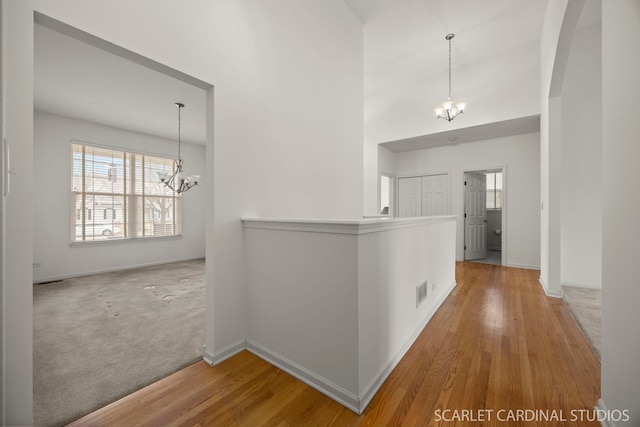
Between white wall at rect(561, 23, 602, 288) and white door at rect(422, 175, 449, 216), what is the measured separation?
2374 mm

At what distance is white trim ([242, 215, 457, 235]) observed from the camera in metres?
1.39

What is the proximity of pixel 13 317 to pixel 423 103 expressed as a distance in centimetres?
608

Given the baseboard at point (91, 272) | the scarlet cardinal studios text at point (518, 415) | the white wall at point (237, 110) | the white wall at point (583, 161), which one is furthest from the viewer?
the baseboard at point (91, 272)

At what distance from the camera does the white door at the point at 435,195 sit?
586 centimetres

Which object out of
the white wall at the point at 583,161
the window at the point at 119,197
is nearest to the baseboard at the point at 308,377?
the white wall at the point at 583,161

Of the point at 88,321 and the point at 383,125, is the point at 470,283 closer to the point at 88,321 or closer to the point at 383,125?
the point at 383,125

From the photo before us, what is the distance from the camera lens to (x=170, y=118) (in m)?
4.58

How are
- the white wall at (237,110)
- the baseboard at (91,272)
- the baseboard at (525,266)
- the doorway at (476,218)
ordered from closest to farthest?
the white wall at (237,110) < the baseboard at (91,272) < the baseboard at (525,266) < the doorway at (476,218)

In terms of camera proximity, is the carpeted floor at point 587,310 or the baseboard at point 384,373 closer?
the baseboard at point 384,373

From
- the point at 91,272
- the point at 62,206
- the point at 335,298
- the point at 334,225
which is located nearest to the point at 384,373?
the point at 335,298

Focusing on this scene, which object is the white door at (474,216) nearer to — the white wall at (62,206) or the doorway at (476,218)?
the doorway at (476,218)

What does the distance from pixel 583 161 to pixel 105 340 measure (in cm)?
579

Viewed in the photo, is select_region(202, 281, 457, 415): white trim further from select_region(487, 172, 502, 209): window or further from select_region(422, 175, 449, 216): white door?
select_region(487, 172, 502, 209): window

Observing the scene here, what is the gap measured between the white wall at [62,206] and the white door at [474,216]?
6.85 metres
